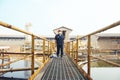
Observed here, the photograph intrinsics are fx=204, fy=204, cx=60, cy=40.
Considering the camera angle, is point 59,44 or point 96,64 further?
point 96,64

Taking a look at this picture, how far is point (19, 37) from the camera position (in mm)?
40750

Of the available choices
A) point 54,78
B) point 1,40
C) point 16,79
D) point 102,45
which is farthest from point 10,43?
point 54,78

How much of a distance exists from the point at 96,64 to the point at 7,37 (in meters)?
21.8

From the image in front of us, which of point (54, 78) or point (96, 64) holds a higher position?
point (54, 78)

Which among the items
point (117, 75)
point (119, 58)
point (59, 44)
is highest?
point (59, 44)

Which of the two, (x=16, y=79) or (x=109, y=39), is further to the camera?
(x=109, y=39)

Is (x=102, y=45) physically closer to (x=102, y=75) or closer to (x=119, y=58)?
(x=102, y=75)

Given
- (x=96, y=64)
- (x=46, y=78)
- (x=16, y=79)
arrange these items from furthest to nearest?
(x=96, y=64) → (x=16, y=79) → (x=46, y=78)

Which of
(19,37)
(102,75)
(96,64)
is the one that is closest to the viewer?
(102,75)

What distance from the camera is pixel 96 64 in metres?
25.3

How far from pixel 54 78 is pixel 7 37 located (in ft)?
126

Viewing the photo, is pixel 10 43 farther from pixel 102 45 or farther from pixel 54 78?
pixel 54 78

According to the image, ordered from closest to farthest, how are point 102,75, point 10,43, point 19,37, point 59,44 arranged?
point 59,44, point 102,75, point 10,43, point 19,37

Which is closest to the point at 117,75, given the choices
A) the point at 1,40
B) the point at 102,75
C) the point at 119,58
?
the point at 102,75
